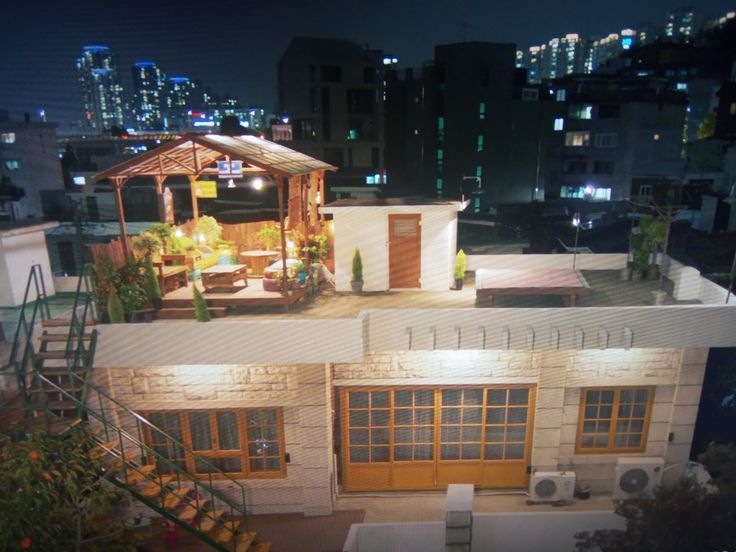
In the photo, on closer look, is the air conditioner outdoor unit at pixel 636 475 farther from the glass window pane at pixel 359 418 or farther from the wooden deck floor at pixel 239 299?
the wooden deck floor at pixel 239 299

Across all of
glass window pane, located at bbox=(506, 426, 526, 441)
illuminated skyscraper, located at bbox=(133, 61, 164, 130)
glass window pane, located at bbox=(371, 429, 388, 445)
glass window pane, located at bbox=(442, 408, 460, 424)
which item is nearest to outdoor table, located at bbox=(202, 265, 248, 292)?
glass window pane, located at bbox=(371, 429, 388, 445)

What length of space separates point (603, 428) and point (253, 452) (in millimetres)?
7624

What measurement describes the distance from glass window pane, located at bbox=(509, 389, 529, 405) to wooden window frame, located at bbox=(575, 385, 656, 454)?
115cm

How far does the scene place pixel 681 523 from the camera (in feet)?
27.6

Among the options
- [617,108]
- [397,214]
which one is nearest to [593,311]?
[397,214]

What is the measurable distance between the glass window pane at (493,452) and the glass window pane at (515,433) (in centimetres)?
31

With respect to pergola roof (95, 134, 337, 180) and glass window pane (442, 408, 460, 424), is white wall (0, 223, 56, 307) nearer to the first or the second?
pergola roof (95, 134, 337, 180)

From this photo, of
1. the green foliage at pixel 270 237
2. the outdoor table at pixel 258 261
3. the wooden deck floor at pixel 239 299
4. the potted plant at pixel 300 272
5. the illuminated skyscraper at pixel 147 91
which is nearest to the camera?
the wooden deck floor at pixel 239 299

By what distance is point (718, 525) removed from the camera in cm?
838

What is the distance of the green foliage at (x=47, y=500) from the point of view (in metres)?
6.02

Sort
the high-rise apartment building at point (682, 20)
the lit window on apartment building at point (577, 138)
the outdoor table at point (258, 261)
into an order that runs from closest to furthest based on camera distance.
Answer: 1. the outdoor table at point (258, 261)
2. the lit window on apartment building at point (577, 138)
3. the high-rise apartment building at point (682, 20)

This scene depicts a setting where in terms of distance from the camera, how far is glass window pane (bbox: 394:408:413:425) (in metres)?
11.2

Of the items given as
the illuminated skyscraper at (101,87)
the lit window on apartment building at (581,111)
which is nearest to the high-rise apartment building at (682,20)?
the lit window on apartment building at (581,111)

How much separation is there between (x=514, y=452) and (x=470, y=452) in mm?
987
